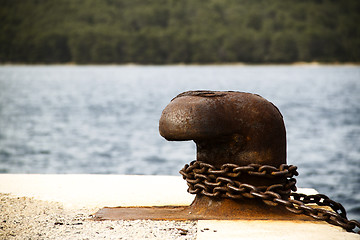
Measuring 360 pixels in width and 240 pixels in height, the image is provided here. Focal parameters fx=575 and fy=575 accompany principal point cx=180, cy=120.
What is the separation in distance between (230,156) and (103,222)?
1.00 meters

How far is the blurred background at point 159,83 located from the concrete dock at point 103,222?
5136mm

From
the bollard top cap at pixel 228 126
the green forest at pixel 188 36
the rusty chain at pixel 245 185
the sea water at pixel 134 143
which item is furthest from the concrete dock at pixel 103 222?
the green forest at pixel 188 36

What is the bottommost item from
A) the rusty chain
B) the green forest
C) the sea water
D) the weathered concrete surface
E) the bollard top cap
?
the weathered concrete surface

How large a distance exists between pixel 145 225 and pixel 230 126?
0.90 m

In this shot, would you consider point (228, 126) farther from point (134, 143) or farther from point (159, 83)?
point (159, 83)

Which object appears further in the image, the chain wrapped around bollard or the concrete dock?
the chain wrapped around bollard

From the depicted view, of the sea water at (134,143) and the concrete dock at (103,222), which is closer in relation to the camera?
the concrete dock at (103,222)

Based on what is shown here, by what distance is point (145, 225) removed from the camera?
386 centimetres

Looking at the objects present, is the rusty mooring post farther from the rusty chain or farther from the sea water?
the sea water

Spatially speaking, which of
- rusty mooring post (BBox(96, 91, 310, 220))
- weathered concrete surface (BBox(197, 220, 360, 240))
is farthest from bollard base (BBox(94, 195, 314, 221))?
weathered concrete surface (BBox(197, 220, 360, 240))

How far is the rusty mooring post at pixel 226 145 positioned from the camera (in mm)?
3969

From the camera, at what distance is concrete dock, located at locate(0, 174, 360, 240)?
3.64m

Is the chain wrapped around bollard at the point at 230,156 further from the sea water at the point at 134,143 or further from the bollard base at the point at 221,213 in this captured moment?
the sea water at the point at 134,143

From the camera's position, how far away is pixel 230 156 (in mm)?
4105
